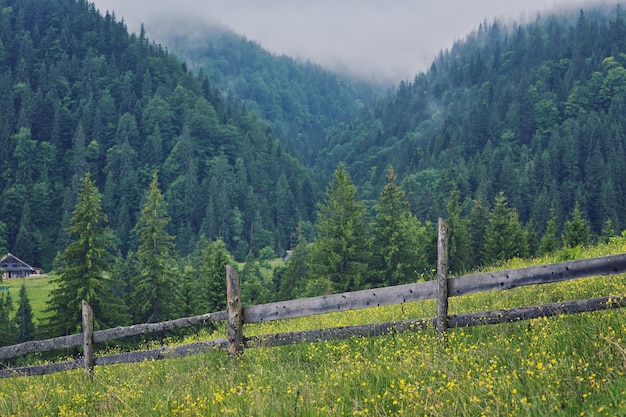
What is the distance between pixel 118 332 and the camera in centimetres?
A: 1130

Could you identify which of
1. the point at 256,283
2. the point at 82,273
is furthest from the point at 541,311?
the point at 256,283

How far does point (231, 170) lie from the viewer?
18475cm

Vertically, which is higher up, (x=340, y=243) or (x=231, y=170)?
(x=231, y=170)

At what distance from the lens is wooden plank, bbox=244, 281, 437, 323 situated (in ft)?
27.8

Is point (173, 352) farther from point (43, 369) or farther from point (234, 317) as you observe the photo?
point (43, 369)

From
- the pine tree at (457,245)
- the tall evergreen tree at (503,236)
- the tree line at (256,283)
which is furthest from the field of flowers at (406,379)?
the pine tree at (457,245)

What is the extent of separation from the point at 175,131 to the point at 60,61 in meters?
43.7

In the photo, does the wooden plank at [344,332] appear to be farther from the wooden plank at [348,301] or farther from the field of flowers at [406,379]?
the wooden plank at [348,301]

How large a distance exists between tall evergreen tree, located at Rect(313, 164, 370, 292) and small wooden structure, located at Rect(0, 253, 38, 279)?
3459 inches

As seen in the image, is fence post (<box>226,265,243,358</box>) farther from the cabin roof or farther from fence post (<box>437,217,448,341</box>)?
the cabin roof

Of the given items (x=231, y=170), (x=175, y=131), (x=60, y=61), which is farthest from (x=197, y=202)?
(x=60, y=61)

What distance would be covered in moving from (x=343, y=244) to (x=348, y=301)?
153 ft

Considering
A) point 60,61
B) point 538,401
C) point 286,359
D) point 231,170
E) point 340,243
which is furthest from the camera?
point 60,61

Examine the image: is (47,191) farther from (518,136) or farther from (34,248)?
(518,136)
